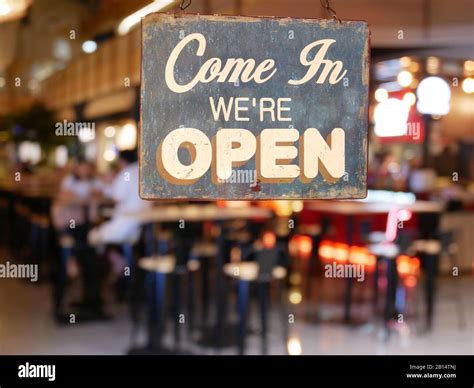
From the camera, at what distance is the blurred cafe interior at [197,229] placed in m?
5.12

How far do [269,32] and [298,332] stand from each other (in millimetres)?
3132

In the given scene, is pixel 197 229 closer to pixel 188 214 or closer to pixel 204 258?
pixel 204 258

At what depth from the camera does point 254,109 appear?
309 cm

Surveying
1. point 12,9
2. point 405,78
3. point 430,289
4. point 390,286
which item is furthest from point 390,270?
point 405,78

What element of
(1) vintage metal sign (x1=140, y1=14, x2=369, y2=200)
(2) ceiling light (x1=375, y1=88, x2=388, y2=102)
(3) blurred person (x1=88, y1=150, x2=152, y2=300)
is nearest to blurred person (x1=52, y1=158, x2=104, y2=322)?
(3) blurred person (x1=88, y1=150, x2=152, y2=300)

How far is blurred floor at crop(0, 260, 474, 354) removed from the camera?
5.02 m

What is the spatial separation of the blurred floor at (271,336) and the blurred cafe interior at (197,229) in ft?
0.08

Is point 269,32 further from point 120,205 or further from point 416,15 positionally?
point 416,15

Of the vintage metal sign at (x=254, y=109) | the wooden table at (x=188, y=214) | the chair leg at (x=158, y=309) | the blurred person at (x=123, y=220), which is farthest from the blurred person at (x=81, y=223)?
the vintage metal sign at (x=254, y=109)

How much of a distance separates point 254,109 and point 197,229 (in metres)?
3.41

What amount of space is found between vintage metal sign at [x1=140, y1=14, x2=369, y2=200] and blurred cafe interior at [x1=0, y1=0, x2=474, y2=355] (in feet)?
1.55

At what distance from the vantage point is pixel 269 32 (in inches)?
120

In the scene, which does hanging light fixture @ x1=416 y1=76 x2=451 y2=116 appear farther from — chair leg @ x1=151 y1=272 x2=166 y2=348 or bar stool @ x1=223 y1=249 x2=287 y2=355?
chair leg @ x1=151 y1=272 x2=166 y2=348
